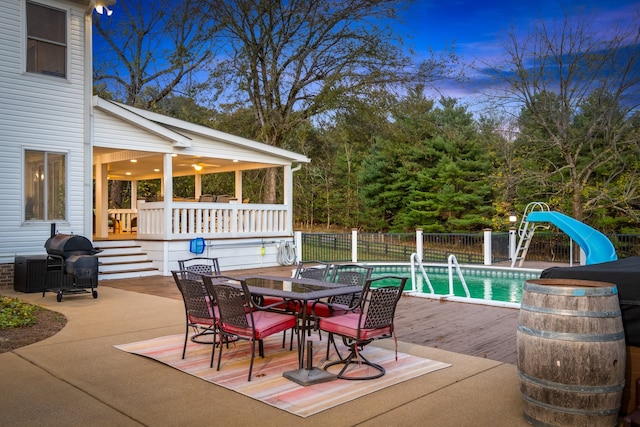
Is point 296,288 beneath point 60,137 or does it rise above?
beneath

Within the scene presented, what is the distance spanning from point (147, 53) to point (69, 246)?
694 inches

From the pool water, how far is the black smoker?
21.1 feet

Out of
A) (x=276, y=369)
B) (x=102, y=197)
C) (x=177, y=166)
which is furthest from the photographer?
(x=177, y=166)

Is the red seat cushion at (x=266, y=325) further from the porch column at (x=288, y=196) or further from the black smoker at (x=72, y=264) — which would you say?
the porch column at (x=288, y=196)

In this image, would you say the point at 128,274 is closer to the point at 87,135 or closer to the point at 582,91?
the point at 87,135

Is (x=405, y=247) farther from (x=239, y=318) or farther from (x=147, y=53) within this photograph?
(x=147, y=53)

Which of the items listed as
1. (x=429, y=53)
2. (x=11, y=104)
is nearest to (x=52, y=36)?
(x=11, y=104)

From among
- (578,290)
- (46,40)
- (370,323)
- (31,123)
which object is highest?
(46,40)

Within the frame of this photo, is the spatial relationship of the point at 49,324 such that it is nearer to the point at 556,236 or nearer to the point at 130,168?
the point at 130,168

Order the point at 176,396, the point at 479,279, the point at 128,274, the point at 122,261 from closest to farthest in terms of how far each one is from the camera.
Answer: the point at 176,396, the point at 128,274, the point at 122,261, the point at 479,279

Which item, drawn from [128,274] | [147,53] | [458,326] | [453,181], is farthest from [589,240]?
[147,53]

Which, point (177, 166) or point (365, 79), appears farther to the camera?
point (365, 79)

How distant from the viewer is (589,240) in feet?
43.4

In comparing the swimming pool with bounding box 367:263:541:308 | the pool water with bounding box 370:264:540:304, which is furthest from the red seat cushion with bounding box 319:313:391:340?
the pool water with bounding box 370:264:540:304
